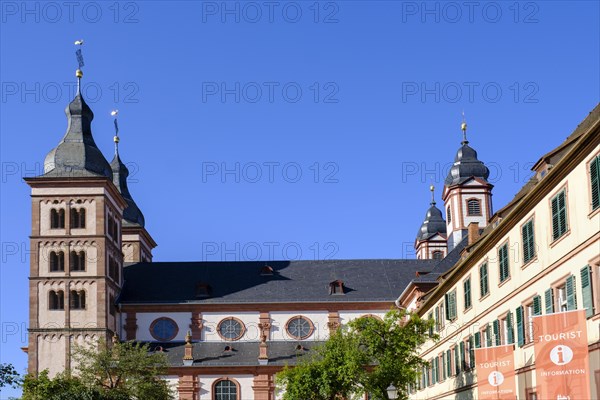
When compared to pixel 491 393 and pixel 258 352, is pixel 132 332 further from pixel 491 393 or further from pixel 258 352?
pixel 491 393

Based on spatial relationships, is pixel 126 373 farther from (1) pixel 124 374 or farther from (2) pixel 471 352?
(2) pixel 471 352

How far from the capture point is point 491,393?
32.3 metres

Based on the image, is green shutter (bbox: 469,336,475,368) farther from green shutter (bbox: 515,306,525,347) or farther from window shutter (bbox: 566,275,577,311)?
window shutter (bbox: 566,275,577,311)

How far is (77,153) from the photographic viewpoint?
86.2 meters

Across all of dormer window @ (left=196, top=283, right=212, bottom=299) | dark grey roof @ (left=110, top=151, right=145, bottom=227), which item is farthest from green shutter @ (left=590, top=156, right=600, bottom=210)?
dark grey roof @ (left=110, top=151, right=145, bottom=227)

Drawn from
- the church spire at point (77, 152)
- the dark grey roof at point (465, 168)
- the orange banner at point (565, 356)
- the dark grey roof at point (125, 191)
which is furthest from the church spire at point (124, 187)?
the orange banner at point (565, 356)

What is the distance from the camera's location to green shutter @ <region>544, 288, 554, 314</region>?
32.8m

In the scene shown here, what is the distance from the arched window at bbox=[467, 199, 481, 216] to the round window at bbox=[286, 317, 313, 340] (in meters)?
18.1

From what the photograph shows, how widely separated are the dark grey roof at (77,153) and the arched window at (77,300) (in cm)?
956

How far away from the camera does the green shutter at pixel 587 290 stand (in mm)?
28766

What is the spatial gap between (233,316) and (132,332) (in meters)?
8.54

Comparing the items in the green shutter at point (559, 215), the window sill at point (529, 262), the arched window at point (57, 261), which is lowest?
the window sill at point (529, 262)

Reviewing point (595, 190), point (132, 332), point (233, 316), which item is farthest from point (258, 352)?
point (595, 190)

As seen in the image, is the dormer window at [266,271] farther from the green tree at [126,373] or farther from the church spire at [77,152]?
the green tree at [126,373]
